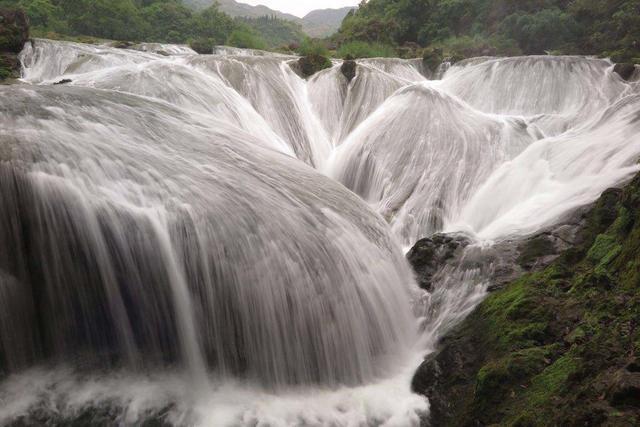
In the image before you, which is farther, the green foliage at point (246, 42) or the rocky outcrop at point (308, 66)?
the green foliage at point (246, 42)

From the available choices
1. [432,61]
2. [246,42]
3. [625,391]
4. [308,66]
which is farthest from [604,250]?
[246,42]

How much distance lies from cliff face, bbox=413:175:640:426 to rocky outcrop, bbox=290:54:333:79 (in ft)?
30.3

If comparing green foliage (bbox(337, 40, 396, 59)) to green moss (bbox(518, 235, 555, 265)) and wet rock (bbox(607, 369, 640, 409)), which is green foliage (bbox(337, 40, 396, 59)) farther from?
wet rock (bbox(607, 369, 640, 409))

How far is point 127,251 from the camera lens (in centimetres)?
384

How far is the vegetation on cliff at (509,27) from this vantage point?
17.8 meters

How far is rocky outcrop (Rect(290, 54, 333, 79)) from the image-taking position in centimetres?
1261

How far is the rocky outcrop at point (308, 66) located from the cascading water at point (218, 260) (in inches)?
241

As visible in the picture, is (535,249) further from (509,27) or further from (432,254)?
(509,27)

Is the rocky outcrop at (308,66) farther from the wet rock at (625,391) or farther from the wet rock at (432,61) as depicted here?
the wet rock at (625,391)

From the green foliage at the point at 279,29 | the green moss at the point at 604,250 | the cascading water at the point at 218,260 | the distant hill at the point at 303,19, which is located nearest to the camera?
the cascading water at the point at 218,260

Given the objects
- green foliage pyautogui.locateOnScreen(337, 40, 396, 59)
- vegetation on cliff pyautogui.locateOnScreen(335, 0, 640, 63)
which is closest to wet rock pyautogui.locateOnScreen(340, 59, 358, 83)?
green foliage pyautogui.locateOnScreen(337, 40, 396, 59)

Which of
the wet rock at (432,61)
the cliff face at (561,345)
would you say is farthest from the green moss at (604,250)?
the wet rock at (432,61)

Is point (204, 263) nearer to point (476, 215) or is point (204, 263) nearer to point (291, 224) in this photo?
point (291, 224)

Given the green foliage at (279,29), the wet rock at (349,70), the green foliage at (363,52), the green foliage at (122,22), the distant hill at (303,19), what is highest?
the distant hill at (303,19)
